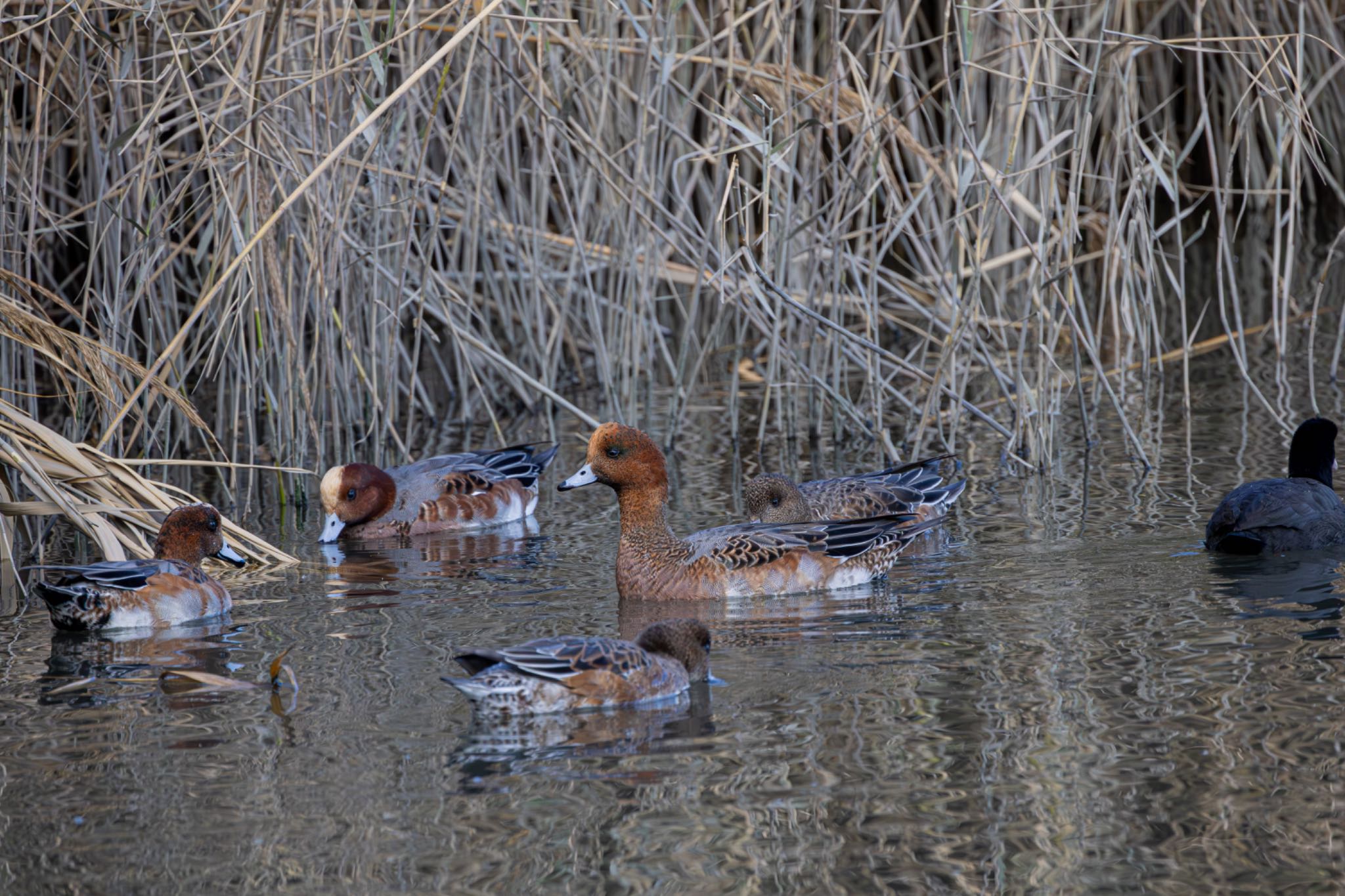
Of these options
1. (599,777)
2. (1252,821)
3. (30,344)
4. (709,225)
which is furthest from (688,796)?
(709,225)

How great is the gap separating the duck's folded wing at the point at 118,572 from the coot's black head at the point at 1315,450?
5009mm

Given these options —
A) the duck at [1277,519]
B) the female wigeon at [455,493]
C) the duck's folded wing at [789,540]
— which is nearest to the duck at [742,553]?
the duck's folded wing at [789,540]

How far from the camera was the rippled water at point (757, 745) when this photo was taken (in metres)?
4.31

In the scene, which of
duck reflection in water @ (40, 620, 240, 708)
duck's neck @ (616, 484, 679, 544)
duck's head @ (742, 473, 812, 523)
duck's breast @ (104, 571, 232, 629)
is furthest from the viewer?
duck's head @ (742, 473, 812, 523)

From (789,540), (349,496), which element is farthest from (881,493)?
(349,496)

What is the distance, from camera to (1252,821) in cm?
441

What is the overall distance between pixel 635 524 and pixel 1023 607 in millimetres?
1756

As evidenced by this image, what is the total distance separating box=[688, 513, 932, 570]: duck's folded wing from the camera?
24.2 ft

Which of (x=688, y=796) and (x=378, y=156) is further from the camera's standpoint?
(x=378, y=156)

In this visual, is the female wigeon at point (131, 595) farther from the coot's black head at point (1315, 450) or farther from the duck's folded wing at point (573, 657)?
the coot's black head at point (1315, 450)

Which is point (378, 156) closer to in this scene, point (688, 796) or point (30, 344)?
point (30, 344)

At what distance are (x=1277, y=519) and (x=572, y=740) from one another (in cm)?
358

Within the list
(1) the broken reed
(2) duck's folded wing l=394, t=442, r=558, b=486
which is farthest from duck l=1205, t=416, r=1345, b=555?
(2) duck's folded wing l=394, t=442, r=558, b=486

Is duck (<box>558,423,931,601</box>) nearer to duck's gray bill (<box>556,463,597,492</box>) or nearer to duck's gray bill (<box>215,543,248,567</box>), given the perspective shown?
duck's gray bill (<box>556,463,597,492</box>)
